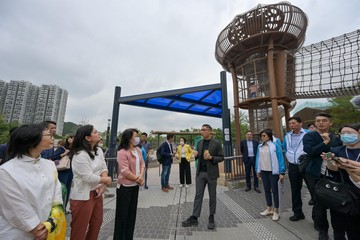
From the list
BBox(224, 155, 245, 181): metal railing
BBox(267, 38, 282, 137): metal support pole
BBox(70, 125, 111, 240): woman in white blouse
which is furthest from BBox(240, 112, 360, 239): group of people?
BBox(267, 38, 282, 137): metal support pole

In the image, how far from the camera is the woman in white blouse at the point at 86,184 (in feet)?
6.46

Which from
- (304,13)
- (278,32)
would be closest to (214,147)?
(278,32)

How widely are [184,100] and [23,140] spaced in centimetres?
730

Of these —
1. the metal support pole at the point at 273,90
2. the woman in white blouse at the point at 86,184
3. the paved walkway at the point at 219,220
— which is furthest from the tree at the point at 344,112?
the woman in white blouse at the point at 86,184

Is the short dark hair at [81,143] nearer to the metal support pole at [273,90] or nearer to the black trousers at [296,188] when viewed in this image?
the black trousers at [296,188]

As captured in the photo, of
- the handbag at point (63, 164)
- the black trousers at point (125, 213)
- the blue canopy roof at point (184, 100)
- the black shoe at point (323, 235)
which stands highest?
the blue canopy roof at point (184, 100)

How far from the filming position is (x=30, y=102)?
4300cm

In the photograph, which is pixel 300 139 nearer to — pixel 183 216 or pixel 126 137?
pixel 183 216

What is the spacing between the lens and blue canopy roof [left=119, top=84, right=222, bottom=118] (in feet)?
22.5

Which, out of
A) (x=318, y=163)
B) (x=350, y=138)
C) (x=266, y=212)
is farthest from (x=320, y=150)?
(x=266, y=212)

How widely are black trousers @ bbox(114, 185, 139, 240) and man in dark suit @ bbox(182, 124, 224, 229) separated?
1132 millimetres

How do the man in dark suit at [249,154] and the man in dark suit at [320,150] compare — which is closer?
the man in dark suit at [320,150]

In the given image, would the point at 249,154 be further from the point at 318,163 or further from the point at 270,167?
the point at 318,163

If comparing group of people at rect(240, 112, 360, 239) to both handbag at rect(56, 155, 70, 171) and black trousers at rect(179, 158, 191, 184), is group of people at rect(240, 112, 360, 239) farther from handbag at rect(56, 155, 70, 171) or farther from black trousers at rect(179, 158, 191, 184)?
handbag at rect(56, 155, 70, 171)
